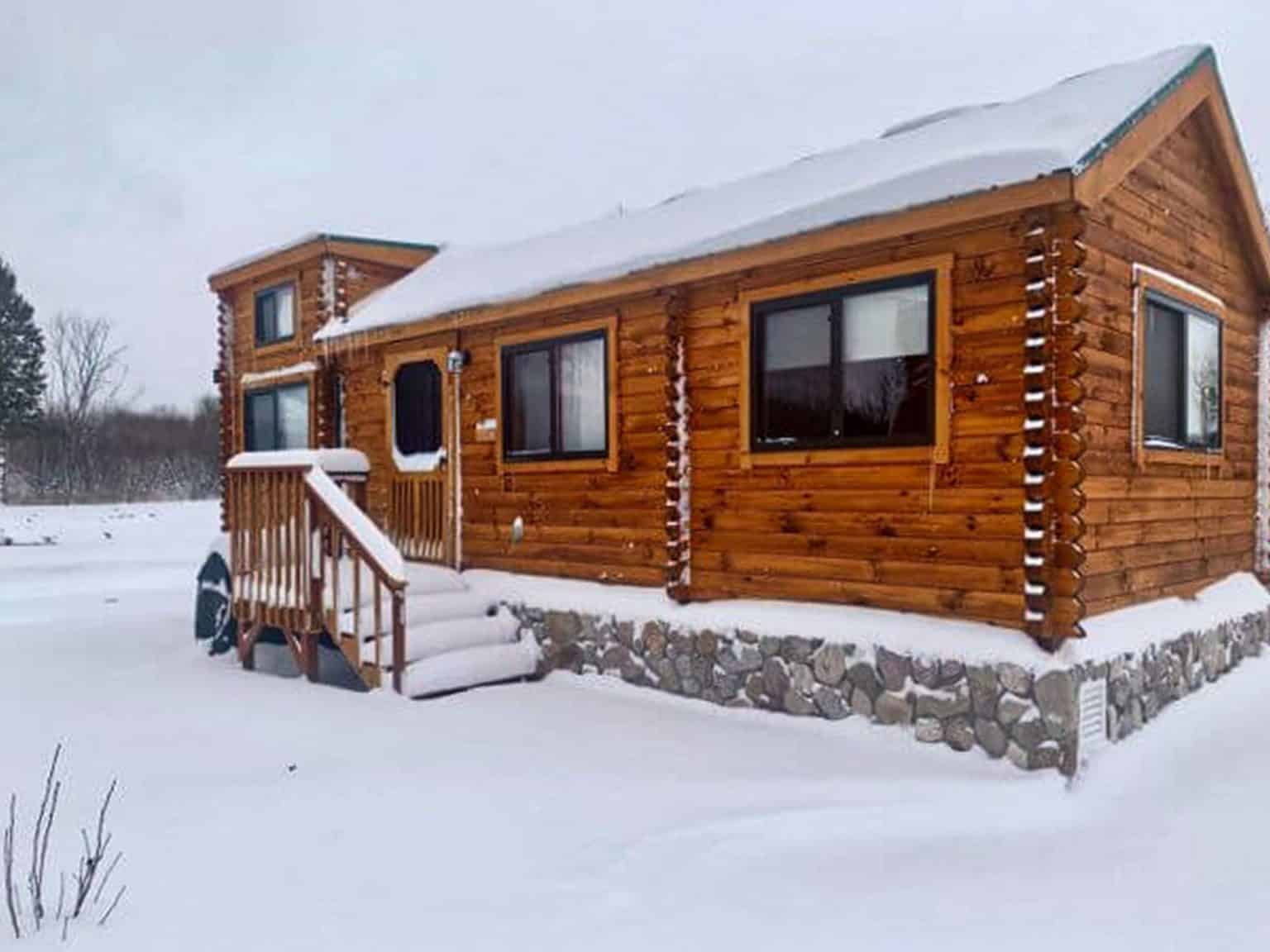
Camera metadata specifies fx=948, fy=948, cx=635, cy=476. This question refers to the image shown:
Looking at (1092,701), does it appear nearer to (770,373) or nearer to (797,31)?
(770,373)

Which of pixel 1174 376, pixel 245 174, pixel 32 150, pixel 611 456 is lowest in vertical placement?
pixel 611 456

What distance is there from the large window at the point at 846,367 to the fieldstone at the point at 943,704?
5.19 ft

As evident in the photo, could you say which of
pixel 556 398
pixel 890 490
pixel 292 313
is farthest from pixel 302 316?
pixel 890 490

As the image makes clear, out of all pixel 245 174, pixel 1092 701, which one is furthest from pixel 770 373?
pixel 245 174

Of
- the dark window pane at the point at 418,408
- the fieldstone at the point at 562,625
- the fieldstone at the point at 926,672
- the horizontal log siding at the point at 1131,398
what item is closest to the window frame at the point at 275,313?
the dark window pane at the point at 418,408

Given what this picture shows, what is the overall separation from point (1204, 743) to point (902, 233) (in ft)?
12.2

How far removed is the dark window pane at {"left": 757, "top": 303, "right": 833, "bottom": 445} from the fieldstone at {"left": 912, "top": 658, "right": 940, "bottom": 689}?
1647 millimetres

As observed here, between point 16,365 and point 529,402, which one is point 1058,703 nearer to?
point 529,402

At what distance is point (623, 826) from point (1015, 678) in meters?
2.45

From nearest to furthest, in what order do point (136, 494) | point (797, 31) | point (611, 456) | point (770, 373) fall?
point (770, 373) → point (611, 456) → point (797, 31) → point (136, 494)

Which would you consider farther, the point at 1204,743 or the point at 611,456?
the point at 611,456

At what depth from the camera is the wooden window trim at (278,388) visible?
478 inches

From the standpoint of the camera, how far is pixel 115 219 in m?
47.3

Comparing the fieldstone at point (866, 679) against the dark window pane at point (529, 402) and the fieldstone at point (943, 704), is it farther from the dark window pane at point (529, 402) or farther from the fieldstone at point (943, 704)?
the dark window pane at point (529, 402)
